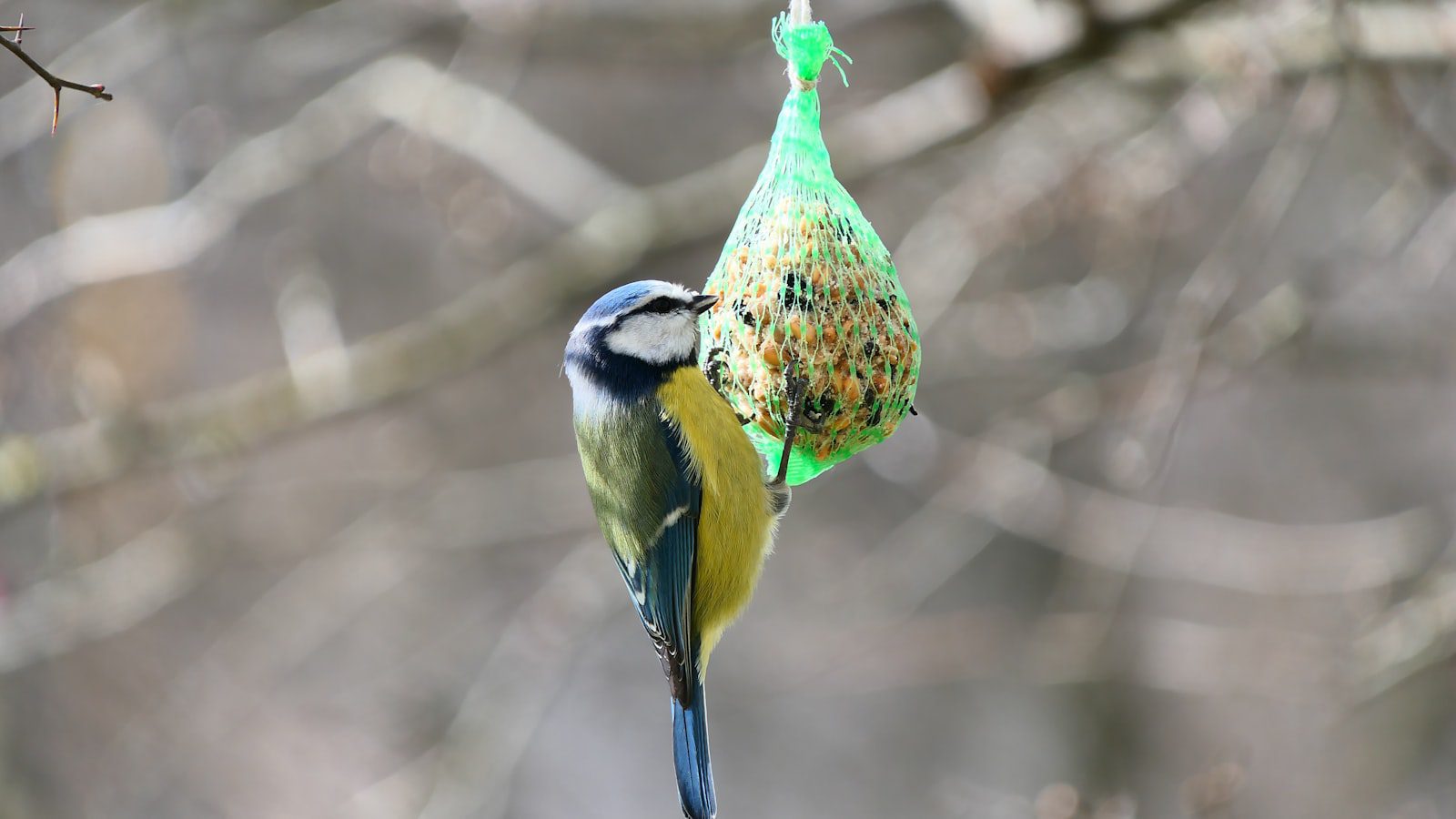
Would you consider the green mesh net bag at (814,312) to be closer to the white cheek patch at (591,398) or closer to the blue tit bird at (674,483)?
the blue tit bird at (674,483)

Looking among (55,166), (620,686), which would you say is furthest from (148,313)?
(620,686)

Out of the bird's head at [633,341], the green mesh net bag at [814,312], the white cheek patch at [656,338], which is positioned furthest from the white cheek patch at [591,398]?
the green mesh net bag at [814,312]

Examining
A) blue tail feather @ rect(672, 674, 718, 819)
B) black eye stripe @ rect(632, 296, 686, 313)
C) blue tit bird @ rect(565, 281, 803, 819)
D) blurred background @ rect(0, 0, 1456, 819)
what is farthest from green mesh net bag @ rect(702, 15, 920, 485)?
blurred background @ rect(0, 0, 1456, 819)

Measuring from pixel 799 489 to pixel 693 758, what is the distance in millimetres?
2915

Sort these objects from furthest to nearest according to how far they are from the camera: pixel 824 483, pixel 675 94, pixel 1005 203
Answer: pixel 675 94, pixel 824 483, pixel 1005 203

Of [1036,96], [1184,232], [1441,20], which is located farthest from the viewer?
[1184,232]

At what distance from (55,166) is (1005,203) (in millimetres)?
3817

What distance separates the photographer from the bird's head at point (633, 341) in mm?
2209

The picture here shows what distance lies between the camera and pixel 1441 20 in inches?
101

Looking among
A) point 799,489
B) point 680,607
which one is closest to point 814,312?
point 680,607

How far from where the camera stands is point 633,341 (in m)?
2.30

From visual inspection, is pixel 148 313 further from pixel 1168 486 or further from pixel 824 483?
pixel 1168 486

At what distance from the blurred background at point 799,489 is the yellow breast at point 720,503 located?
1013 mm

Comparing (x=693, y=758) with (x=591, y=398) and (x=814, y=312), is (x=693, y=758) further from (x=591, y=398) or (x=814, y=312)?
(x=814, y=312)
